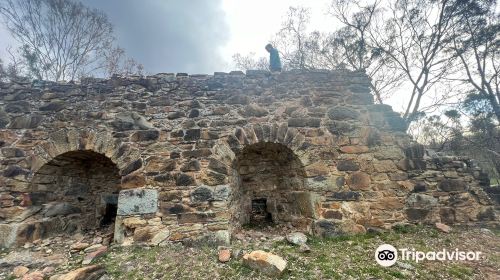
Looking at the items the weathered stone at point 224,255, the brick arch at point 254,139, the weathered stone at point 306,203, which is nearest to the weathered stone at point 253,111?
the brick arch at point 254,139

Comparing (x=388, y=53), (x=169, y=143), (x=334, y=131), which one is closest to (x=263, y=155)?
(x=334, y=131)

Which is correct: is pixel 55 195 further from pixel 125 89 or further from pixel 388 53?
pixel 388 53

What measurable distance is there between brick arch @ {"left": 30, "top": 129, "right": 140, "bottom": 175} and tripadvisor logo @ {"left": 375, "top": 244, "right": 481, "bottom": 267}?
12.8 feet

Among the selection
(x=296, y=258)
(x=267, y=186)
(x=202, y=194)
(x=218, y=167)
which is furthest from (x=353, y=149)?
(x=202, y=194)

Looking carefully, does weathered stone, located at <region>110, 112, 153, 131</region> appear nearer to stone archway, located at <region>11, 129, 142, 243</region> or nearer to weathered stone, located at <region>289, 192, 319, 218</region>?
stone archway, located at <region>11, 129, 142, 243</region>

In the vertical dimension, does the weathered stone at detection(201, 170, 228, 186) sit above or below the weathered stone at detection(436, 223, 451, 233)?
above

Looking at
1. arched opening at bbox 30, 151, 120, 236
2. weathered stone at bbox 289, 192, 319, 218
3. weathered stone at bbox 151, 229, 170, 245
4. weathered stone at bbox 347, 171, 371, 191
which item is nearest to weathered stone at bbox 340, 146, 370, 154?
weathered stone at bbox 347, 171, 371, 191

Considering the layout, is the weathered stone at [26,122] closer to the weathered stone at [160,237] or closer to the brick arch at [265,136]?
the weathered stone at [160,237]

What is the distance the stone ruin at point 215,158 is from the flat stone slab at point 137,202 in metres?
0.02

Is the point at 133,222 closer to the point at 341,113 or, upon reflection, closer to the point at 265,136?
the point at 265,136

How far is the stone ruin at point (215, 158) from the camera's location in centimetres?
396

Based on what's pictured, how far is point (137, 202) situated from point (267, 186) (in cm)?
232

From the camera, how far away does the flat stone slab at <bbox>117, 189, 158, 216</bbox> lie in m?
3.89

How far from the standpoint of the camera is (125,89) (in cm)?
452
